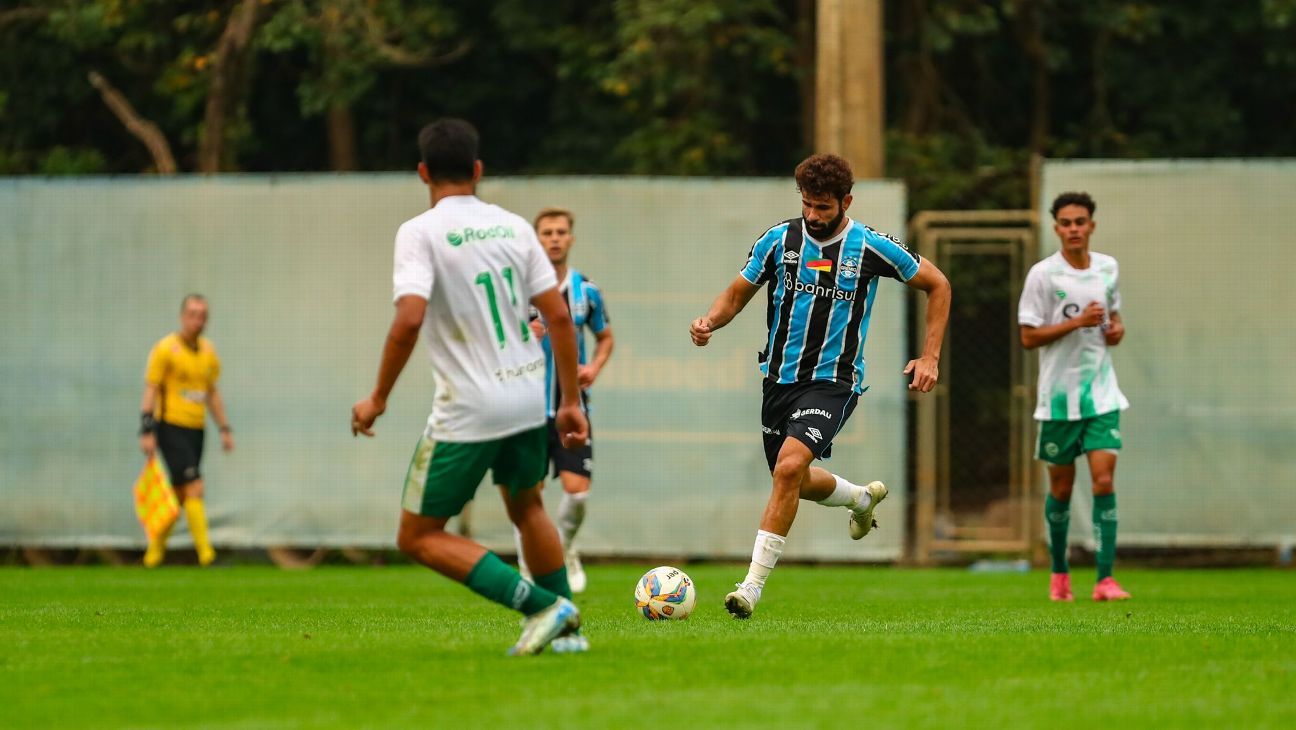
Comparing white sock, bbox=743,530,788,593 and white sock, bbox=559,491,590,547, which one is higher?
white sock, bbox=743,530,788,593

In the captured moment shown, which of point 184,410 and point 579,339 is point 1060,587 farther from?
point 184,410

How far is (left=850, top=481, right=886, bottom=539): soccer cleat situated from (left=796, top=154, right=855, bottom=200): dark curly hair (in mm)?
1660

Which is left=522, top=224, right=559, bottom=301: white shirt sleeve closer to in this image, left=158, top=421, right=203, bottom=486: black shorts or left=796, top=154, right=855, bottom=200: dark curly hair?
left=796, top=154, right=855, bottom=200: dark curly hair

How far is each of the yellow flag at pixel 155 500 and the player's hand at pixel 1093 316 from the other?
23.6ft

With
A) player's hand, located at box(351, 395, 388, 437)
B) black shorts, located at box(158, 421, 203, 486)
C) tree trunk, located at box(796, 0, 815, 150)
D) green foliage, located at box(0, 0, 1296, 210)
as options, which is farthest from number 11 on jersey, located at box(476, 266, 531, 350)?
tree trunk, located at box(796, 0, 815, 150)

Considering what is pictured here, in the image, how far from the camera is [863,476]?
13680mm

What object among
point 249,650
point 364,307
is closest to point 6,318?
point 364,307

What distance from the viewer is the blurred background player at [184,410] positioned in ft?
45.1

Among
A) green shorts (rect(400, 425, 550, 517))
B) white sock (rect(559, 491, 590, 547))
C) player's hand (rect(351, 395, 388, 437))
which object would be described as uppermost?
player's hand (rect(351, 395, 388, 437))

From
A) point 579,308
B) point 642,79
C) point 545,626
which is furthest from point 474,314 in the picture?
point 642,79

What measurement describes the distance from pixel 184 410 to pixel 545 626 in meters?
8.21

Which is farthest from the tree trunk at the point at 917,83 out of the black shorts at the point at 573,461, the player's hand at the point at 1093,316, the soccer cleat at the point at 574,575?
the player's hand at the point at 1093,316

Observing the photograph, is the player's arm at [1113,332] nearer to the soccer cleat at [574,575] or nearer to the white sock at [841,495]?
the white sock at [841,495]

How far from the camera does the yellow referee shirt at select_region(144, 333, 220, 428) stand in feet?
44.9
